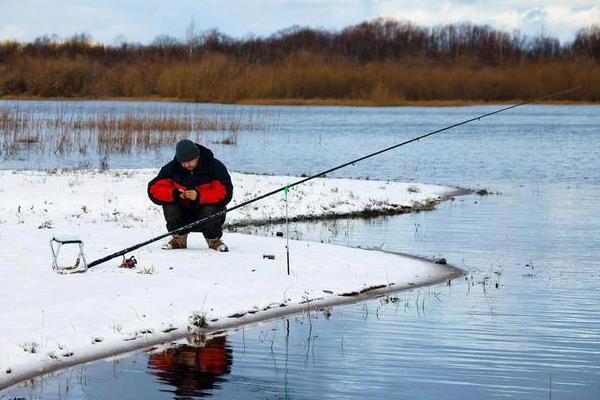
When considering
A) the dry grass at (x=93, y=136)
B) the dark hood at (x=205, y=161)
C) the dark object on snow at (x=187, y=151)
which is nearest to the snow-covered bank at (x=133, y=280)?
the dark hood at (x=205, y=161)

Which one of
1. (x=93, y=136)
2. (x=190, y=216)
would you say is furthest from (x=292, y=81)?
(x=190, y=216)

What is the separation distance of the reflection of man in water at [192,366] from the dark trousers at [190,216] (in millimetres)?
2995

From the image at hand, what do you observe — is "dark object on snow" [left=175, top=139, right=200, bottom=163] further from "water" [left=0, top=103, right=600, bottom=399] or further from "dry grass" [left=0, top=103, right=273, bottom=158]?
"dry grass" [left=0, top=103, right=273, bottom=158]

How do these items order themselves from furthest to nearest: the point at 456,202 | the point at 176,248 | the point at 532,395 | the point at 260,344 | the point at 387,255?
the point at 456,202 → the point at 387,255 → the point at 176,248 → the point at 260,344 → the point at 532,395

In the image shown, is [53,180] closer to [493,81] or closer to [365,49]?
[493,81]

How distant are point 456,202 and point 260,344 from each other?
11.6 metres

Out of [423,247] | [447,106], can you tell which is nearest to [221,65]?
[447,106]

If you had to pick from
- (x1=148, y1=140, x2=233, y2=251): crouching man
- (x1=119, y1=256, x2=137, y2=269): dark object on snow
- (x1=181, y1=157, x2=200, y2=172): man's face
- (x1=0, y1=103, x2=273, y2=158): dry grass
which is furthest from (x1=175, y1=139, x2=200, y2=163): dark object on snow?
(x1=0, y1=103, x2=273, y2=158): dry grass

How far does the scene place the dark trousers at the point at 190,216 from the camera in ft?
36.1

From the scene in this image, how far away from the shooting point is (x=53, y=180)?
1781 centimetres

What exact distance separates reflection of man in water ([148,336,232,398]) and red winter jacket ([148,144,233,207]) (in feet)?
9.84

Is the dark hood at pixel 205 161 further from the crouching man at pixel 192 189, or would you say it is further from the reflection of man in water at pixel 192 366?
the reflection of man in water at pixel 192 366

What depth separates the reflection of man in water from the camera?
687 centimetres

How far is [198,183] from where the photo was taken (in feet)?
36.0
